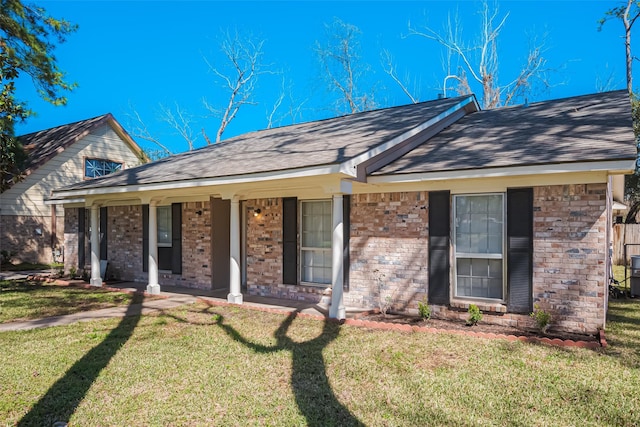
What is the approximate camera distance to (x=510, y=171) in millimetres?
6023

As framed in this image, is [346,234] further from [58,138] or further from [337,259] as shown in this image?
[58,138]

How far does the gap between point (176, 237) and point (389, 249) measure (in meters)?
6.02

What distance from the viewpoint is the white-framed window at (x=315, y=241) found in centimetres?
864

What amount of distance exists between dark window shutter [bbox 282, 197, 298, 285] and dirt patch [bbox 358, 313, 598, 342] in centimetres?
211

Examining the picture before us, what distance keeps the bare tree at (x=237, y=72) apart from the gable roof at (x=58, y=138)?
784 centimetres

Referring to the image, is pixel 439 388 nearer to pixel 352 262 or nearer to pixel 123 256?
pixel 352 262

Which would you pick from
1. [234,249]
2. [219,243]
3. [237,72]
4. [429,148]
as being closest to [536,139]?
[429,148]

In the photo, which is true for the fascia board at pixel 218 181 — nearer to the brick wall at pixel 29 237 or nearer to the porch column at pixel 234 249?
the porch column at pixel 234 249

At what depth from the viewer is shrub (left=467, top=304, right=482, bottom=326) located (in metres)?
6.55

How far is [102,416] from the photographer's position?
385 centimetres

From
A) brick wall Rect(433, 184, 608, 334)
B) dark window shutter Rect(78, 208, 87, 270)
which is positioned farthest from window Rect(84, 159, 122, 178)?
brick wall Rect(433, 184, 608, 334)

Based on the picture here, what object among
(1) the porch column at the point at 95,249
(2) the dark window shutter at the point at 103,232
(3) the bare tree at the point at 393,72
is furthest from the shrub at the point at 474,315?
(3) the bare tree at the point at 393,72

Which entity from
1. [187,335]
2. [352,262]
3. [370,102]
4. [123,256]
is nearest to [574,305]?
[352,262]

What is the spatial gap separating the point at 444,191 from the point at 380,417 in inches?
167
